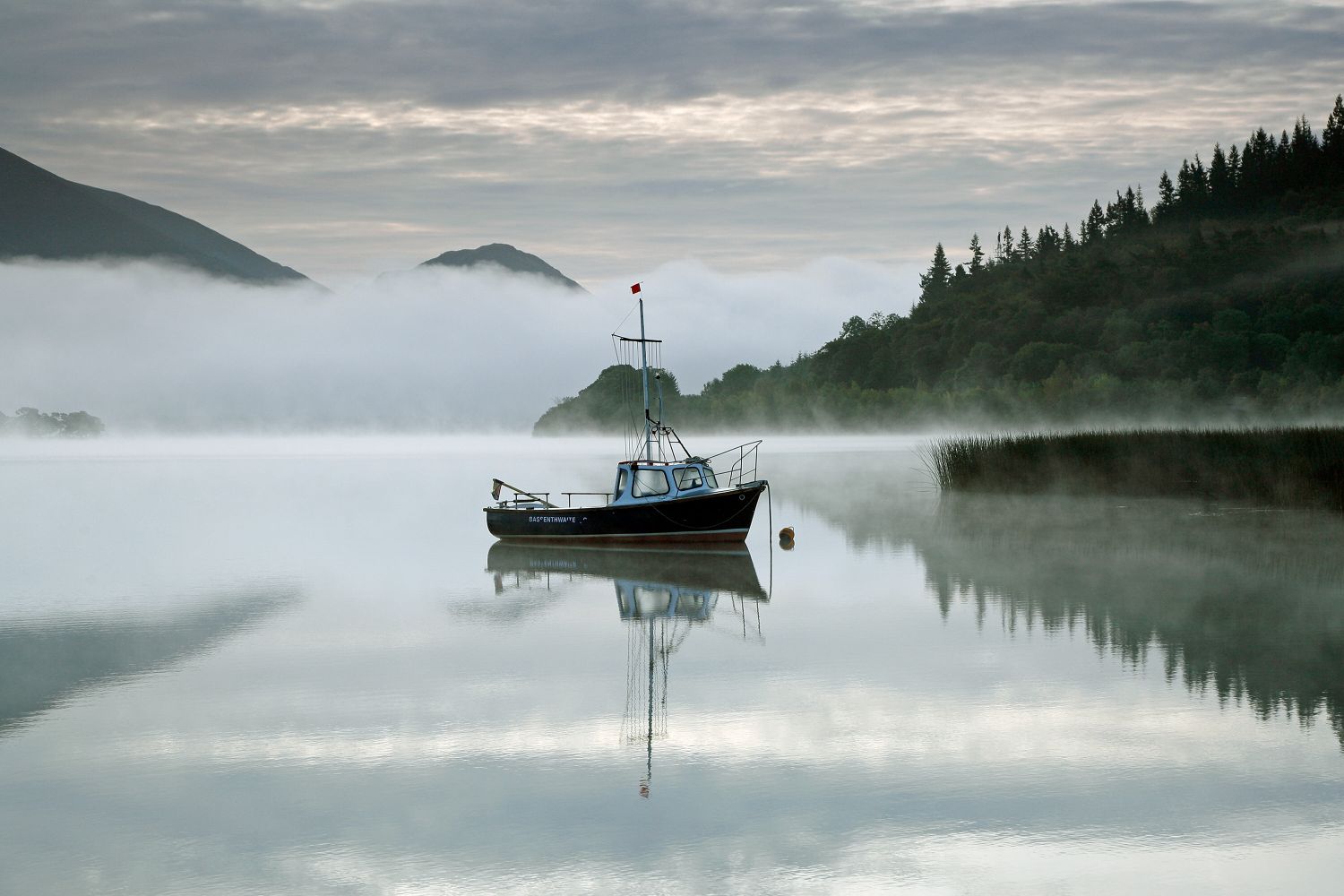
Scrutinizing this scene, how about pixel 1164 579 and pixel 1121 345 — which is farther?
pixel 1121 345

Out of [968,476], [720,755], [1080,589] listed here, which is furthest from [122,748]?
[968,476]

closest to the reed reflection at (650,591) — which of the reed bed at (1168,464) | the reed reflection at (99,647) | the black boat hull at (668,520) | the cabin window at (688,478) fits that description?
the black boat hull at (668,520)

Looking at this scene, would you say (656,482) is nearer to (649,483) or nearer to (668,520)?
(649,483)

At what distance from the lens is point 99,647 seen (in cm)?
1825

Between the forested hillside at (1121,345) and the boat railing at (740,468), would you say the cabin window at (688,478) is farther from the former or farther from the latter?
the forested hillside at (1121,345)

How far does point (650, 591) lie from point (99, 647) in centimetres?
964

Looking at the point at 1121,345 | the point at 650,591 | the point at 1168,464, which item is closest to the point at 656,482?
the point at 650,591

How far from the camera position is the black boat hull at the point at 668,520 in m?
30.7

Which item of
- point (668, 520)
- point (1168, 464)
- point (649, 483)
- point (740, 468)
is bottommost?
point (668, 520)

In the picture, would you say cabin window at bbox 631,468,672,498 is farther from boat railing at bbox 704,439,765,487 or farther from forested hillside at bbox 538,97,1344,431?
forested hillside at bbox 538,97,1344,431

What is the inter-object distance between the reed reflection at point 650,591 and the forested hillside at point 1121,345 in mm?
94893

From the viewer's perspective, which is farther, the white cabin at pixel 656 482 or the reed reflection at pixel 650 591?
the white cabin at pixel 656 482

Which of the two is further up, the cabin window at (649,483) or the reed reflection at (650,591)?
the cabin window at (649,483)

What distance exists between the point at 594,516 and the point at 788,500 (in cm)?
1608
